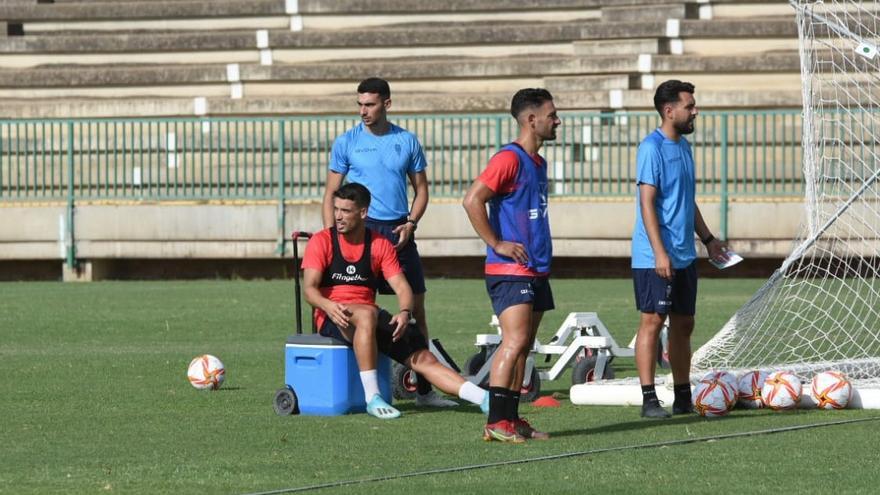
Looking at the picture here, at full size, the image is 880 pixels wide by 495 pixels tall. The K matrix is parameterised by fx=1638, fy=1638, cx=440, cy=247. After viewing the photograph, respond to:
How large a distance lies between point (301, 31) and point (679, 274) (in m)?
20.1

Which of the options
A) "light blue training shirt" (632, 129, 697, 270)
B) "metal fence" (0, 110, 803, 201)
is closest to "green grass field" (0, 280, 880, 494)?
"light blue training shirt" (632, 129, 697, 270)

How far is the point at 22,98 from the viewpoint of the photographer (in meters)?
28.7

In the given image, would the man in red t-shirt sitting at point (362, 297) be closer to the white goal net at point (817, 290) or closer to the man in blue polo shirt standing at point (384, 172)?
the man in blue polo shirt standing at point (384, 172)

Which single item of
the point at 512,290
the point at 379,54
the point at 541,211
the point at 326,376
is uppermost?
the point at 379,54

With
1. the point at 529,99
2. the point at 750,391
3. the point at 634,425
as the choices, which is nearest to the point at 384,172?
the point at 529,99

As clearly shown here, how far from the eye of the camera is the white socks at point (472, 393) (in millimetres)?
8836

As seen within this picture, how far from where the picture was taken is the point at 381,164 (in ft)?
33.6

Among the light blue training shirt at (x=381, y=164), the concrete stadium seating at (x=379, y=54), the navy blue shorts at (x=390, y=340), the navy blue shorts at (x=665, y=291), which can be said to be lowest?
the navy blue shorts at (x=390, y=340)

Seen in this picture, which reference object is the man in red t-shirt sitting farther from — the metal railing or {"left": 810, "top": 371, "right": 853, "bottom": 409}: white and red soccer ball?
the metal railing

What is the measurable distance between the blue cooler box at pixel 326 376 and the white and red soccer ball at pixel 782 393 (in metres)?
2.20

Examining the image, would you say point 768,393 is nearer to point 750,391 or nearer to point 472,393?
point 750,391

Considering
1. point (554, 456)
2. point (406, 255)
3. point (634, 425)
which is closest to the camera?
point (554, 456)

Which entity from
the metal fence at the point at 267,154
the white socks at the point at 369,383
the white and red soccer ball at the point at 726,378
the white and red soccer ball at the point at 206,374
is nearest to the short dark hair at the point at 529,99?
the white socks at the point at 369,383

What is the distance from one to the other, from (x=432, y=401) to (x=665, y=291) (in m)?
1.65
